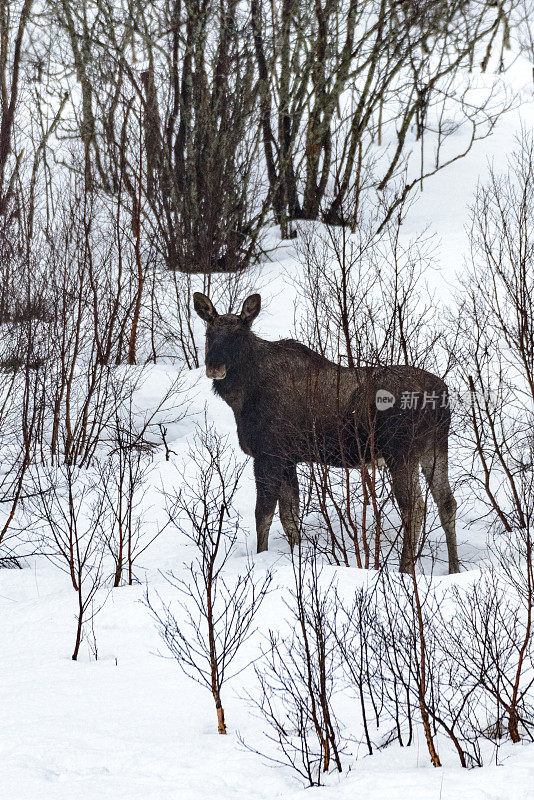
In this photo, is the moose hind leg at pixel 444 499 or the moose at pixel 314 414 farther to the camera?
the moose hind leg at pixel 444 499

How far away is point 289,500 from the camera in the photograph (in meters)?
9.25

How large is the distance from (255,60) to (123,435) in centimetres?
1040

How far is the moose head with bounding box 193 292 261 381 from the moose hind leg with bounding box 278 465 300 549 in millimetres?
1244

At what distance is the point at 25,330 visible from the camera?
40.5 feet

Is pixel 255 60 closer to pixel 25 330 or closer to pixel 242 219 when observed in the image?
pixel 242 219

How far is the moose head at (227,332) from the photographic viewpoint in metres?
9.14

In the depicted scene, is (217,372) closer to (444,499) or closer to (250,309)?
(250,309)

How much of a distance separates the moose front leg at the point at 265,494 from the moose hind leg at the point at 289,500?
67 mm

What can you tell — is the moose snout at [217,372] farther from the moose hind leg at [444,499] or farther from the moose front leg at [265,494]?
the moose hind leg at [444,499]

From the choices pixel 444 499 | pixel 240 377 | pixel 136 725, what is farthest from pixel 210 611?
pixel 444 499

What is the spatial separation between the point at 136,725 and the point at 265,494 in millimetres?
3912

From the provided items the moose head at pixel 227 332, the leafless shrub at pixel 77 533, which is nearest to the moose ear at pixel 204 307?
the moose head at pixel 227 332

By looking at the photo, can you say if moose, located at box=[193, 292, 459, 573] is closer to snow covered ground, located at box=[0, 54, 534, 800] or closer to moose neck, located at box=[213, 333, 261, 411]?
moose neck, located at box=[213, 333, 261, 411]

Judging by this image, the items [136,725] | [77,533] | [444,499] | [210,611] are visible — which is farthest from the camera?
[77,533]
